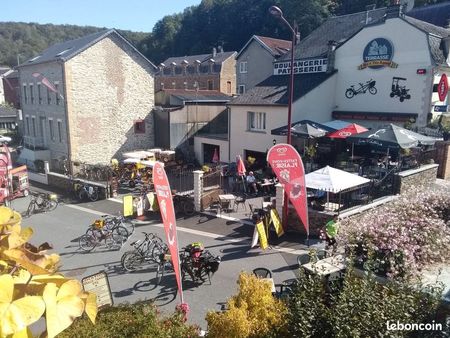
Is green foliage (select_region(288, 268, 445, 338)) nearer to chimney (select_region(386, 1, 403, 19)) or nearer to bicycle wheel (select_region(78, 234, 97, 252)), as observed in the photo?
bicycle wheel (select_region(78, 234, 97, 252))

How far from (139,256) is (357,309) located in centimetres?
793

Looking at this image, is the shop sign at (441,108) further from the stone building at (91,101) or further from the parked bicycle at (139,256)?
the stone building at (91,101)

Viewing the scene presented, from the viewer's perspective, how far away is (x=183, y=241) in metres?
13.2

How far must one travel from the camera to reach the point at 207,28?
3164 inches

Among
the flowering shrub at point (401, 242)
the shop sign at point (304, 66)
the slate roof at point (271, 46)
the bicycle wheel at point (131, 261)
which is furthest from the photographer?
the slate roof at point (271, 46)

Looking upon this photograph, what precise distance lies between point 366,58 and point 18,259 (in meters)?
22.8

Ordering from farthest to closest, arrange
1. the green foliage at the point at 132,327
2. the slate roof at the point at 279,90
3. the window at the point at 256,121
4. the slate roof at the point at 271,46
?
1. the slate roof at the point at 271,46
2. the window at the point at 256,121
3. the slate roof at the point at 279,90
4. the green foliage at the point at 132,327

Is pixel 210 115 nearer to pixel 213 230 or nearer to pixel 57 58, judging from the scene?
pixel 57 58

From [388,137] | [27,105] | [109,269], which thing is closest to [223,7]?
[27,105]

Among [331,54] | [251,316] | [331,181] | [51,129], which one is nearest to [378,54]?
[331,54]

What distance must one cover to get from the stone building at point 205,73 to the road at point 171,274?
131ft

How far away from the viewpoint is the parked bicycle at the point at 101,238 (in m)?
13.0

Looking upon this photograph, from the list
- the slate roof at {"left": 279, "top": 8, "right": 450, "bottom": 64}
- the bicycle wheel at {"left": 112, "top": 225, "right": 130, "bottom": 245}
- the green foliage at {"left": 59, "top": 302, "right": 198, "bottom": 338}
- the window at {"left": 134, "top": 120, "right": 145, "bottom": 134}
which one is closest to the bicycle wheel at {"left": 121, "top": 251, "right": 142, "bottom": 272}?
the bicycle wheel at {"left": 112, "top": 225, "right": 130, "bottom": 245}

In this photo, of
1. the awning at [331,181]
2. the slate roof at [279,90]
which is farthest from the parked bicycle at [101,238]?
the slate roof at [279,90]
